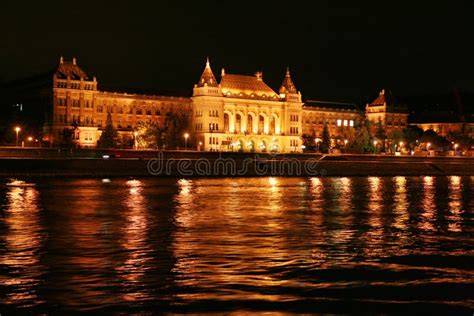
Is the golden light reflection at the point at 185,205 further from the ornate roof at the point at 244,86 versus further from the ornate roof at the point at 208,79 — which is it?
the ornate roof at the point at 244,86

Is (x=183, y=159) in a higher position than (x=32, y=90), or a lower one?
lower

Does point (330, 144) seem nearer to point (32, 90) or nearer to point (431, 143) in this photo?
point (431, 143)

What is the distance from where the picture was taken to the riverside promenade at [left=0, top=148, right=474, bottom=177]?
80500mm

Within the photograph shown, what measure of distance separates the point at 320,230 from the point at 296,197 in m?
21.5

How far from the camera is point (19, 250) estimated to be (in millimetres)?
24281

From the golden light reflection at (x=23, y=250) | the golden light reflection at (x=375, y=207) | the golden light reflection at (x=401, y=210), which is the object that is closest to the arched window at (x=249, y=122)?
the golden light reflection at (x=375, y=207)

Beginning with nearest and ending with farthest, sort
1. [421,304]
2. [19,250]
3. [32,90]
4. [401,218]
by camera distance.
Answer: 1. [421,304]
2. [19,250]
3. [401,218]
4. [32,90]

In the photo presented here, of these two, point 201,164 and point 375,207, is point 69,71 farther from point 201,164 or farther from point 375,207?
point 375,207

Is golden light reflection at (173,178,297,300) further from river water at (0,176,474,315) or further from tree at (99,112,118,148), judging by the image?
tree at (99,112,118,148)

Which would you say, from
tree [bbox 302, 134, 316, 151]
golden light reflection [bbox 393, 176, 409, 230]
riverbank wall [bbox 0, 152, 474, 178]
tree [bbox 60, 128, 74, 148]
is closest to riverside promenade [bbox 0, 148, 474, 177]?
riverbank wall [bbox 0, 152, 474, 178]

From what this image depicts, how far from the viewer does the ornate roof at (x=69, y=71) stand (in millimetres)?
130750

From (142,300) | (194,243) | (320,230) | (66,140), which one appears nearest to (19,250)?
(194,243)

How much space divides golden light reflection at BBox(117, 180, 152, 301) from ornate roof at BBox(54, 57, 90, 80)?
92.7 m

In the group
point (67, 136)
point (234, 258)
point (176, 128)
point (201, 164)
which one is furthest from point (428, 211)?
point (176, 128)
